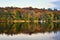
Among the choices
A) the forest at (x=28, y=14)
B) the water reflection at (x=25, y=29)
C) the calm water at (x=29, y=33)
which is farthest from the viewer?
the forest at (x=28, y=14)

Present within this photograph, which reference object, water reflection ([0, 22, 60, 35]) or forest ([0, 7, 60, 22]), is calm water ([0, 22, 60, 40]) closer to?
water reflection ([0, 22, 60, 35])

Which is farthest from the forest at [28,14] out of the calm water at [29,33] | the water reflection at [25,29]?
the calm water at [29,33]

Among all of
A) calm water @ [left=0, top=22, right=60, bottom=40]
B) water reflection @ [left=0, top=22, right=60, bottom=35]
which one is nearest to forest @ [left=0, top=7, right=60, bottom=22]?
water reflection @ [left=0, top=22, right=60, bottom=35]

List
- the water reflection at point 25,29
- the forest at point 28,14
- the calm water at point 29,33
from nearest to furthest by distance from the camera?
the calm water at point 29,33 < the water reflection at point 25,29 < the forest at point 28,14

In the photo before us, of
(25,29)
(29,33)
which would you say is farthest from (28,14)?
(29,33)

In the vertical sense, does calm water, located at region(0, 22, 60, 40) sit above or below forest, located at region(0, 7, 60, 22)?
above

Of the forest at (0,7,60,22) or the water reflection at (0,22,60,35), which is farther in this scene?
the forest at (0,7,60,22)

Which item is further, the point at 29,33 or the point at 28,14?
the point at 28,14

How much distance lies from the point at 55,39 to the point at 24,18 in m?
40.0

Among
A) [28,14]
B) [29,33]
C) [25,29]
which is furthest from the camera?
[28,14]

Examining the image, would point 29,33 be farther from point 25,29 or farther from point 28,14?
point 28,14

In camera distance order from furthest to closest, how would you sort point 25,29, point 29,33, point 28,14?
point 28,14
point 25,29
point 29,33

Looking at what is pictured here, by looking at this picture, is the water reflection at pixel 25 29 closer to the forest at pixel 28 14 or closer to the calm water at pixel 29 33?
the calm water at pixel 29 33

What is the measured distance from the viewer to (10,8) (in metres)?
57.5
